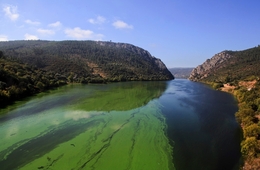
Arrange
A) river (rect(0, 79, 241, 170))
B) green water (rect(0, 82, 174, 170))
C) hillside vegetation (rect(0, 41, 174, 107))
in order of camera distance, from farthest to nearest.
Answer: hillside vegetation (rect(0, 41, 174, 107)), river (rect(0, 79, 241, 170)), green water (rect(0, 82, 174, 170))

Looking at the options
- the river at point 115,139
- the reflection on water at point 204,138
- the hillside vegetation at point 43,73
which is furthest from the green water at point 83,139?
the hillside vegetation at point 43,73

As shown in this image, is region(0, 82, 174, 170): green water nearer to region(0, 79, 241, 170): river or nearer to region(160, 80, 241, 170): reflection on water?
region(0, 79, 241, 170): river

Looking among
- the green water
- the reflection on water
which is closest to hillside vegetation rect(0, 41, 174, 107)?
the green water

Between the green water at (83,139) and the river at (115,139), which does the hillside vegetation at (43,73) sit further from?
the river at (115,139)

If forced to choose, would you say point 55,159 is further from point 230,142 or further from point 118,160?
point 230,142

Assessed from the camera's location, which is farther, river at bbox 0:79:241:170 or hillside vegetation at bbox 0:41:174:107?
hillside vegetation at bbox 0:41:174:107

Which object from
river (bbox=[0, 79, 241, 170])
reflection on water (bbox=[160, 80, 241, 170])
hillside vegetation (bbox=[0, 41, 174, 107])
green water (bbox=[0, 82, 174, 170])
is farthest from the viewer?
hillside vegetation (bbox=[0, 41, 174, 107])

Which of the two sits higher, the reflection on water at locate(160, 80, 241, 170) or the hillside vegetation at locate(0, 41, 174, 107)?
the hillside vegetation at locate(0, 41, 174, 107)

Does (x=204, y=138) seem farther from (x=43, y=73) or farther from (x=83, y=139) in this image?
(x=43, y=73)

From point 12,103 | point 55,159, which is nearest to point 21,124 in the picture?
point 55,159
